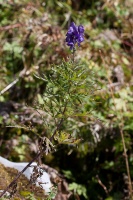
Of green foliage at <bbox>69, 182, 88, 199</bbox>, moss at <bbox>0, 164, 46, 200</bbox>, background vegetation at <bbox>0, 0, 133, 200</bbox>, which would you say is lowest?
green foliage at <bbox>69, 182, 88, 199</bbox>


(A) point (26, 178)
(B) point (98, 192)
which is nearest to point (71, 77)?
(A) point (26, 178)

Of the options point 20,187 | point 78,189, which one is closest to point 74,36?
point 20,187

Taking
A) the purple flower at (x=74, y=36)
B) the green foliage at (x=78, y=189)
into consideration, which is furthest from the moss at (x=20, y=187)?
the green foliage at (x=78, y=189)

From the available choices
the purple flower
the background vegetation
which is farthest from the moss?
the purple flower

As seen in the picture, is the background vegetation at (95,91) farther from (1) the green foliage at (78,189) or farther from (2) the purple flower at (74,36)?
(2) the purple flower at (74,36)

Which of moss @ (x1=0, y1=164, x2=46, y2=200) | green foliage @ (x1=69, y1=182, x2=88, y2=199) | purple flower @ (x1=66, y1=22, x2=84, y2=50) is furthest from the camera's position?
green foliage @ (x1=69, y1=182, x2=88, y2=199)

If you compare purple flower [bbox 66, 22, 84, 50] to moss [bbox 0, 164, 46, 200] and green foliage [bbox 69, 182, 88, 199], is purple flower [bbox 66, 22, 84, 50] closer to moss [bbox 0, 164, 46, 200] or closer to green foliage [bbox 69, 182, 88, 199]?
moss [bbox 0, 164, 46, 200]

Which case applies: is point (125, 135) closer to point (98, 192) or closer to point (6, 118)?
point (98, 192)
